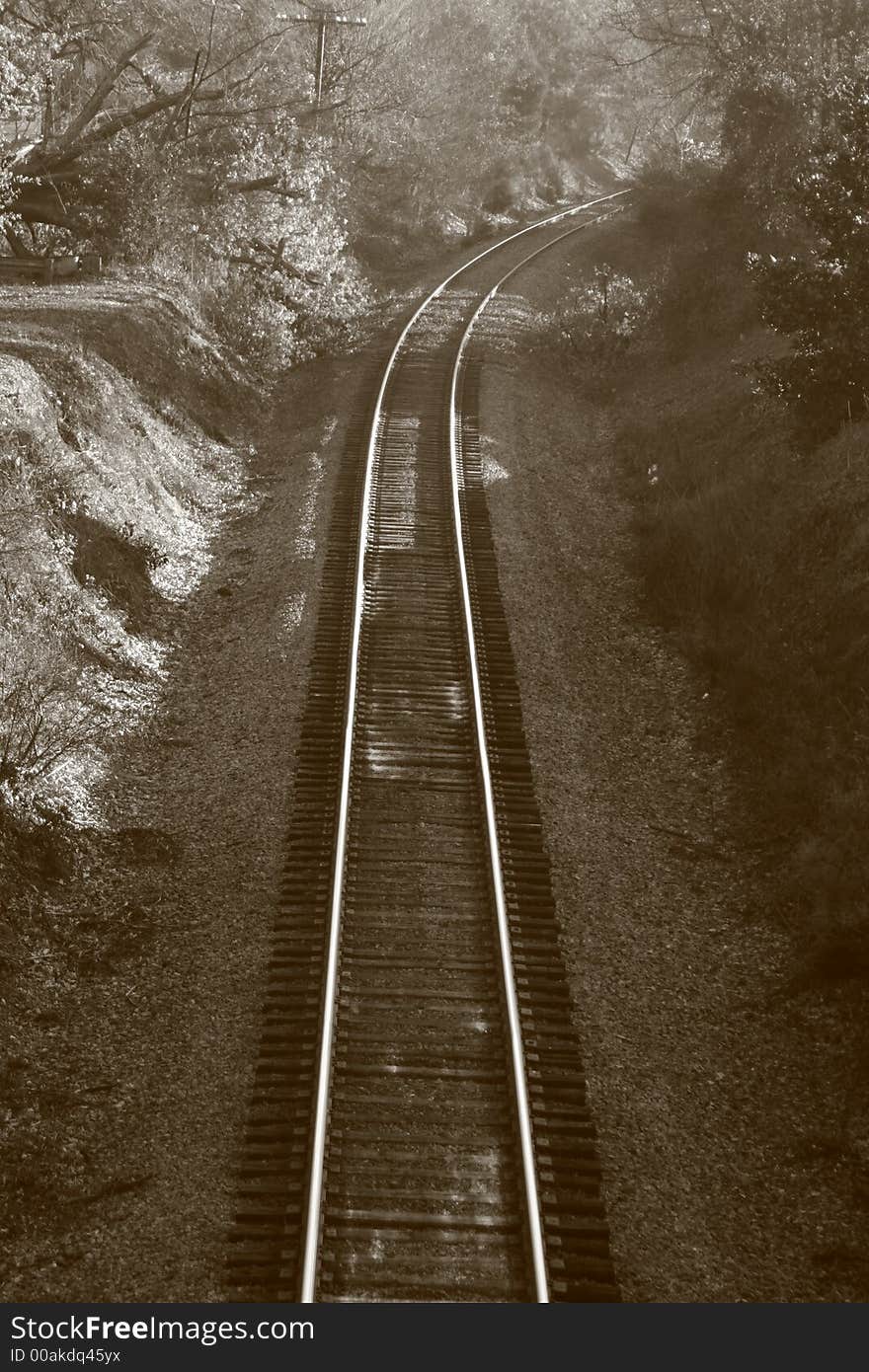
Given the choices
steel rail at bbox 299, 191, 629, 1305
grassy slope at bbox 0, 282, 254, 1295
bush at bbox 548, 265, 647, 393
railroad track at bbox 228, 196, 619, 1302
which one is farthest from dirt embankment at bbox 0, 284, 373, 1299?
bush at bbox 548, 265, 647, 393

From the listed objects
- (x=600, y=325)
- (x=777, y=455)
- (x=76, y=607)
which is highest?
(x=600, y=325)

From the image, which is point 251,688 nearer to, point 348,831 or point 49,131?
point 348,831

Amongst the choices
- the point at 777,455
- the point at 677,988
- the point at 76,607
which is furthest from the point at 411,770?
the point at 777,455

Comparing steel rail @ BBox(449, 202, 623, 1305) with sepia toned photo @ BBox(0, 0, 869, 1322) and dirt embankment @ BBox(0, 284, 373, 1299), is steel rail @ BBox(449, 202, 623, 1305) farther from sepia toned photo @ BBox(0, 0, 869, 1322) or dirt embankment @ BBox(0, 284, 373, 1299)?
dirt embankment @ BBox(0, 284, 373, 1299)

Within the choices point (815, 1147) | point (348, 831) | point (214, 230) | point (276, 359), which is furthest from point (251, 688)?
point (214, 230)

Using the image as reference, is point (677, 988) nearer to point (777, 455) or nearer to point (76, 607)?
point (76, 607)

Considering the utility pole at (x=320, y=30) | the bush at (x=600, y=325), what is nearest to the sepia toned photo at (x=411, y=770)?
the bush at (x=600, y=325)
